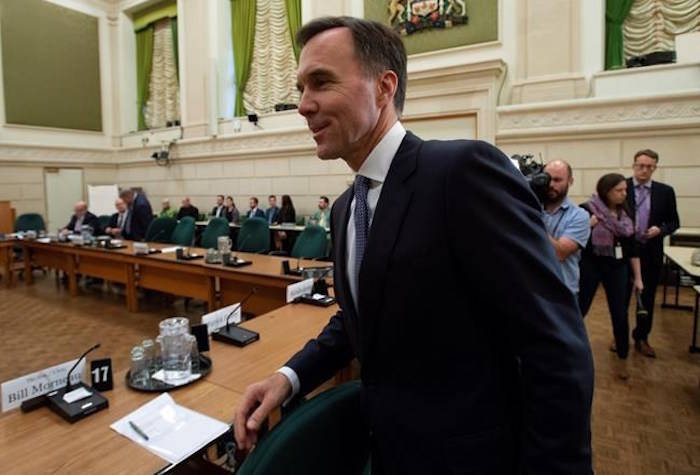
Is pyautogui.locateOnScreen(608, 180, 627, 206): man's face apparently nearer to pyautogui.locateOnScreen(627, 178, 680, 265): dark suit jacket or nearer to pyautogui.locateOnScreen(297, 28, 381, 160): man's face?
pyautogui.locateOnScreen(627, 178, 680, 265): dark suit jacket

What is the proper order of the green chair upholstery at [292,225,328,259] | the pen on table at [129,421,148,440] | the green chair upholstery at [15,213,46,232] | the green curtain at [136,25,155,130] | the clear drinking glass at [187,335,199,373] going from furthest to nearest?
the green curtain at [136,25,155,130] < the green chair upholstery at [15,213,46,232] < the green chair upholstery at [292,225,328,259] < the clear drinking glass at [187,335,199,373] < the pen on table at [129,421,148,440]

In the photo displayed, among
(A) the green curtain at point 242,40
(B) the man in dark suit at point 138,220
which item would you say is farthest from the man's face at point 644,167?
(A) the green curtain at point 242,40

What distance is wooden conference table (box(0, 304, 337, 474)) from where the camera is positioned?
1.01 m

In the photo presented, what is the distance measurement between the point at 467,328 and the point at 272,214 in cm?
773

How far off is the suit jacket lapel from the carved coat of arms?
6.94 m

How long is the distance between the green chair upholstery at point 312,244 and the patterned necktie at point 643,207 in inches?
111

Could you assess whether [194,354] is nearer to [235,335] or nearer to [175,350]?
[175,350]

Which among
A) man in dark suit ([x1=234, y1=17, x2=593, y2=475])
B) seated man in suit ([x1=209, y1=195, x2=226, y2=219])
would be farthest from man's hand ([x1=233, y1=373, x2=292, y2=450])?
seated man in suit ([x1=209, y1=195, x2=226, y2=219])

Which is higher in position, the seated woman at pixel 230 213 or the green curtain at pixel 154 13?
the green curtain at pixel 154 13

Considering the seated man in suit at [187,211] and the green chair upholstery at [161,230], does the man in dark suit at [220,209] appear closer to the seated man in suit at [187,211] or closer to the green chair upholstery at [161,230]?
the seated man in suit at [187,211]

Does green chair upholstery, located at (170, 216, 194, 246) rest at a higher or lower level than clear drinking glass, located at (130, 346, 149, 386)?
higher

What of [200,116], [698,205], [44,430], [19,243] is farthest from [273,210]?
[44,430]

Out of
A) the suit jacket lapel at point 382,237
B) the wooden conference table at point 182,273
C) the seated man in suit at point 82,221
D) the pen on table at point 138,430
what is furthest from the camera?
the seated man in suit at point 82,221

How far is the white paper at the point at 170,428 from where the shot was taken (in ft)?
3.47
